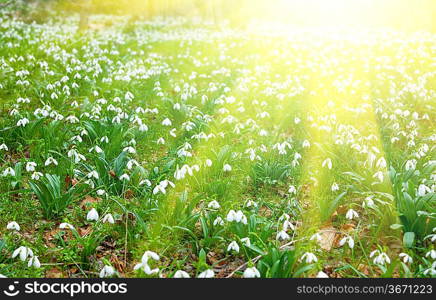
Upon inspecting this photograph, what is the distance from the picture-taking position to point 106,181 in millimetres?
4137

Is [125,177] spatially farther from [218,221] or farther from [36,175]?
[218,221]

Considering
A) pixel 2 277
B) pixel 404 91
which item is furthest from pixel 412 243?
pixel 404 91

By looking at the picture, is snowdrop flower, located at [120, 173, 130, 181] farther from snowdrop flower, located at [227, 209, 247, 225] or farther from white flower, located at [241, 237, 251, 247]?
white flower, located at [241, 237, 251, 247]

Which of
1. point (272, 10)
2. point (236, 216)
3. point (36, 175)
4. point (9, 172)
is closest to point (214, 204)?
point (236, 216)

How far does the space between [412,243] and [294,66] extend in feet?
25.2

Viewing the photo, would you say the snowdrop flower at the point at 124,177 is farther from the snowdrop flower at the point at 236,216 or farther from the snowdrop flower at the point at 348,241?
the snowdrop flower at the point at 348,241

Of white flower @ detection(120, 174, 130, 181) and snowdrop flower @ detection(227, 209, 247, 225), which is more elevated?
white flower @ detection(120, 174, 130, 181)

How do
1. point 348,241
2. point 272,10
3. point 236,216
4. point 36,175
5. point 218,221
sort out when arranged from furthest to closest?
point 272,10 → point 36,175 → point 218,221 → point 236,216 → point 348,241

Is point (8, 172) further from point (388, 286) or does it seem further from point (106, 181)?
point (388, 286)

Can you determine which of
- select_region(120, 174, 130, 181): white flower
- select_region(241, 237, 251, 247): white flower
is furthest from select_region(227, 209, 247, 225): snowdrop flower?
select_region(120, 174, 130, 181): white flower

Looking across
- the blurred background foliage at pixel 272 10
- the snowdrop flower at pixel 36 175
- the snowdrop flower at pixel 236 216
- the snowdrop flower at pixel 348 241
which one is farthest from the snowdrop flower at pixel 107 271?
the blurred background foliage at pixel 272 10

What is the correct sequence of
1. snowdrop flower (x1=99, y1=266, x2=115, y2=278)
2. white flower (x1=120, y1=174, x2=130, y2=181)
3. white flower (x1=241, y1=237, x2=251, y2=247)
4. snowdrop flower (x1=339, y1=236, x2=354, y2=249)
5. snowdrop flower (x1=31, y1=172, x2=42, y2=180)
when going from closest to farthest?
1. snowdrop flower (x1=99, y1=266, x2=115, y2=278)
2. snowdrop flower (x1=339, y1=236, x2=354, y2=249)
3. white flower (x1=241, y1=237, x2=251, y2=247)
4. snowdrop flower (x1=31, y1=172, x2=42, y2=180)
5. white flower (x1=120, y1=174, x2=130, y2=181)

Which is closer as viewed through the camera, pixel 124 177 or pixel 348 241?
pixel 348 241

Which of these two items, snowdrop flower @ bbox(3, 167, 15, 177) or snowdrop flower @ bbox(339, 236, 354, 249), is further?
snowdrop flower @ bbox(3, 167, 15, 177)
